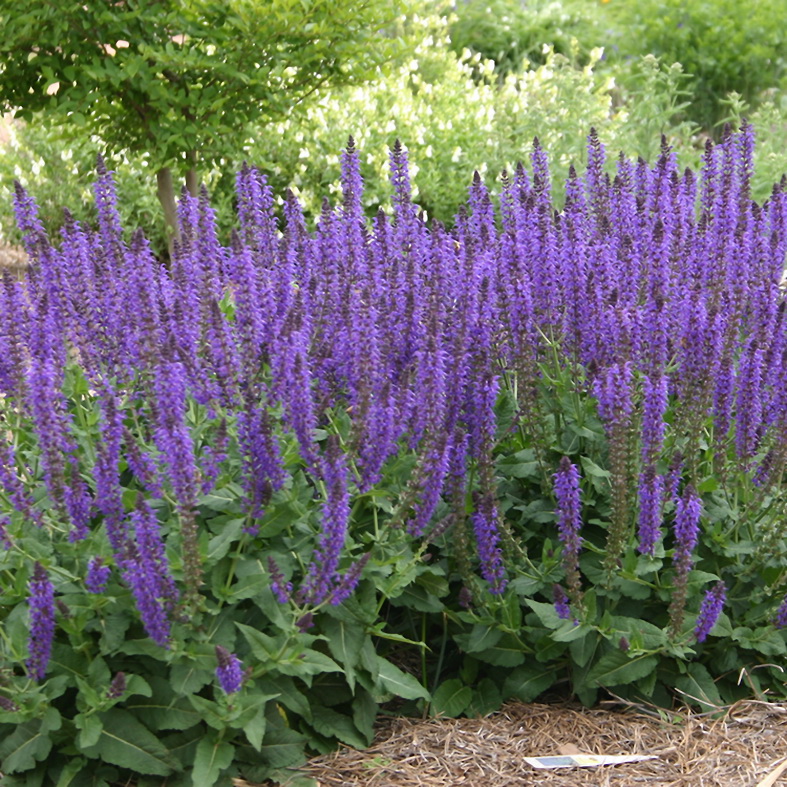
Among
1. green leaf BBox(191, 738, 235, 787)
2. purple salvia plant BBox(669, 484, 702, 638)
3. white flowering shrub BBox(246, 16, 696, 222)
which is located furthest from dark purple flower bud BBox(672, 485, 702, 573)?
white flowering shrub BBox(246, 16, 696, 222)

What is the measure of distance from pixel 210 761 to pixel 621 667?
132 centimetres

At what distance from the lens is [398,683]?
3.44 metres

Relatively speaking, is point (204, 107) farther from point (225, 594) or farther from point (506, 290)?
point (225, 594)

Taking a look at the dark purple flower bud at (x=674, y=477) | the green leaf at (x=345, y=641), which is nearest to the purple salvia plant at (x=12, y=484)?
the green leaf at (x=345, y=641)

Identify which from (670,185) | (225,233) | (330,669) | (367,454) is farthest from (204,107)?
(330,669)

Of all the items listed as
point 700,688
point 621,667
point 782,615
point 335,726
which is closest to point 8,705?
point 335,726

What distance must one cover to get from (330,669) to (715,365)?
1.62m

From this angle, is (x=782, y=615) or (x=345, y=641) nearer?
(x=345, y=641)

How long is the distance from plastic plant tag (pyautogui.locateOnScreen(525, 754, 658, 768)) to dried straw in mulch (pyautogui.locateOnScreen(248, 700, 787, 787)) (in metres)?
0.02

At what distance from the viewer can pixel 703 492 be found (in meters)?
3.76

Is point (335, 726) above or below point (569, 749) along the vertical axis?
above

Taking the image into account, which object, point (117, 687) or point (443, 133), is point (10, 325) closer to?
point (117, 687)

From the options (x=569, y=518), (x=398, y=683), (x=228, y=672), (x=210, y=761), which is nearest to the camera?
(x=228, y=672)

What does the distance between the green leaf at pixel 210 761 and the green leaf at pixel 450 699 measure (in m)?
0.80
